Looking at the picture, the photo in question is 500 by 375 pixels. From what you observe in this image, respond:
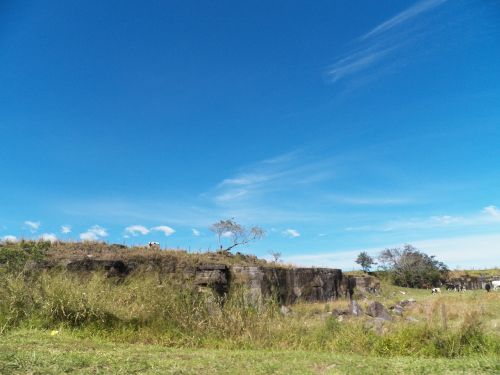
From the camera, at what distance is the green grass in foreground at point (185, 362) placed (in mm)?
6000

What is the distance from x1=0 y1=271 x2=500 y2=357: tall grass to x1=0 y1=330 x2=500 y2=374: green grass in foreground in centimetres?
177

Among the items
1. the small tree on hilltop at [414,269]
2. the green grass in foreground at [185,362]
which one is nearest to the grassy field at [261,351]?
the green grass in foreground at [185,362]

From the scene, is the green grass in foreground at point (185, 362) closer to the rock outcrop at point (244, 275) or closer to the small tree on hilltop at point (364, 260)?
the rock outcrop at point (244, 275)

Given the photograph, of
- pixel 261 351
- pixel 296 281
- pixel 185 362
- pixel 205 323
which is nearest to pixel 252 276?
pixel 296 281

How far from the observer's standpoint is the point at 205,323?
10617 mm

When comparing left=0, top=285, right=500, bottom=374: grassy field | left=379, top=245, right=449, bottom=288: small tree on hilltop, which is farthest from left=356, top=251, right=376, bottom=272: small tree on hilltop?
left=0, top=285, right=500, bottom=374: grassy field

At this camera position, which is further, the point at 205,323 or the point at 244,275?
the point at 244,275

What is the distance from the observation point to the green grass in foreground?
600 centimetres

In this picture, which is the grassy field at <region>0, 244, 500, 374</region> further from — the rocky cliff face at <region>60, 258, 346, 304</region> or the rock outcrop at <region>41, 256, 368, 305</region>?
the rocky cliff face at <region>60, 258, 346, 304</region>

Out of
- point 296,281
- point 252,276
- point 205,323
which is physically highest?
point 252,276

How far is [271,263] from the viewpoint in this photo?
32.7 m

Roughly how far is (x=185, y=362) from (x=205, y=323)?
3.99 m

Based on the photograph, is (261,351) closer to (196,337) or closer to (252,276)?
(196,337)

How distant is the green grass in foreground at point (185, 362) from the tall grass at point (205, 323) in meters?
1.77
